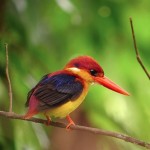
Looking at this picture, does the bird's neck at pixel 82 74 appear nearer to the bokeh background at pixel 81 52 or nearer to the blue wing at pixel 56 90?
the blue wing at pixel 56 90

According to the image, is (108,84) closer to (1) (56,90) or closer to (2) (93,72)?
(2) (93,72)

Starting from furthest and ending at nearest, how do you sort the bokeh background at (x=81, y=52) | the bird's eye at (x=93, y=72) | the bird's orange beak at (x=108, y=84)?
the bokeh background at (x=81, y=52) → the bird's eye at (x=93, y=72) → the bird's orange beak at (x=108, y=84)

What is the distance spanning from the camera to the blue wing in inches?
74.2

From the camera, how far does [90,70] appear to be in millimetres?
1983

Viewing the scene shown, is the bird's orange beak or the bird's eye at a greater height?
the bird's eye

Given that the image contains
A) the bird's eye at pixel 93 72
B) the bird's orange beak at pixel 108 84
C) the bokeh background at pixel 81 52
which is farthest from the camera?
the bokeh background at pixel 81 52

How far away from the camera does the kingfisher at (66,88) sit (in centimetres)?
187

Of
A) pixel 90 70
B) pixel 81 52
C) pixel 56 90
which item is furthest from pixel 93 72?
pixel 81 52

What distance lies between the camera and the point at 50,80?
79.5 inches

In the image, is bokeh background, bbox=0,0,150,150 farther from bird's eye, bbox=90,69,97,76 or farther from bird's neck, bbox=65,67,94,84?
bird's eye, bbox=90,69,97,76

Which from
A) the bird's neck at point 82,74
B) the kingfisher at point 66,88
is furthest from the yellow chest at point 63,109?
the bird's neck at point 82,74

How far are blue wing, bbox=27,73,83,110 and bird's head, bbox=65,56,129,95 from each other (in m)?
0.05

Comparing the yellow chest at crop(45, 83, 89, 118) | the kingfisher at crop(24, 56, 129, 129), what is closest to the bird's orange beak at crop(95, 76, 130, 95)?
the kingfisher at crop(24, 56, 129, 129)

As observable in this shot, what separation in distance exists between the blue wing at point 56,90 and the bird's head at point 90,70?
5 cm
